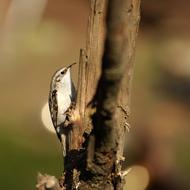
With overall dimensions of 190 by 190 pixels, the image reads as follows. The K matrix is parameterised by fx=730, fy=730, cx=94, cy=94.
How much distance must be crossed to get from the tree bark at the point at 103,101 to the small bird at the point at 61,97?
3.09ft

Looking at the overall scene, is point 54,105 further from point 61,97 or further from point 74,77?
point 74,77

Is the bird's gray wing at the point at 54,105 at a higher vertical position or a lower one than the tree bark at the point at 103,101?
lower

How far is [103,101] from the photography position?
5.45 ft

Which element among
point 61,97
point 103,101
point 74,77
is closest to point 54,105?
point 61,97

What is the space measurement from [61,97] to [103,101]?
1.88 m

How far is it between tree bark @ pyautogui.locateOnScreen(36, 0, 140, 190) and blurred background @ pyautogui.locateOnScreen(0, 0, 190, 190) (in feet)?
9.35

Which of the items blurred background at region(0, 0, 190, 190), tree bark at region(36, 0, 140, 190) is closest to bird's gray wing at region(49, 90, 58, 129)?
tree bark at region(36, 0, 140, 190)

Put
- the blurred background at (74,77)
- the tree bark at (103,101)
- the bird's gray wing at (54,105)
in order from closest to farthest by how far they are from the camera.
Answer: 1. the tree bark at (103,101)
2. the bird's gray wing at (54,105)
3. the blurred background at (74,77)

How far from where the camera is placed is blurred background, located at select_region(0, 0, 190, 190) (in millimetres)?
5266

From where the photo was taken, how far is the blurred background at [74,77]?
5266 mm

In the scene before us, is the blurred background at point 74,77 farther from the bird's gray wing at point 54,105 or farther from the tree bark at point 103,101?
the tree bark at point 103,101

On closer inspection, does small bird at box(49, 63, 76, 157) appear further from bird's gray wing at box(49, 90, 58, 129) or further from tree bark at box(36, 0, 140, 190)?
tree bark at box(36, 0, 140, 190)

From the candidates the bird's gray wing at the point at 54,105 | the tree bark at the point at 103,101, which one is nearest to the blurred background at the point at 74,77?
the bird's gray wing at the point at 54,105

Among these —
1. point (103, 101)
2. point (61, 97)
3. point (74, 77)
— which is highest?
point (103, 101)
